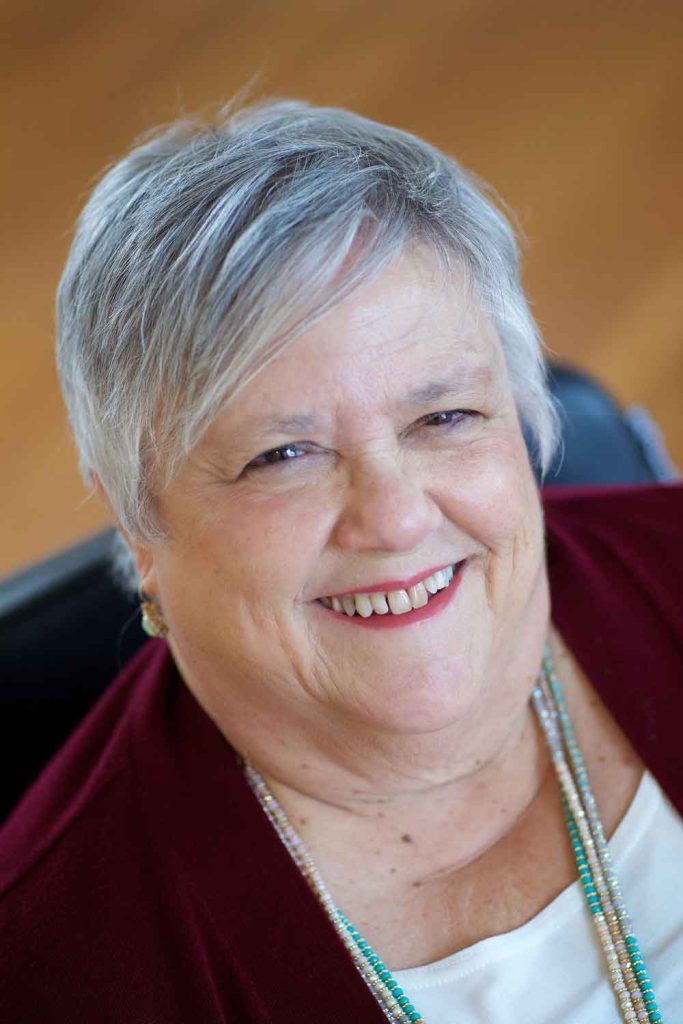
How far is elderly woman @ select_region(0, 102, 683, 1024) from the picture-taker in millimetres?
1362

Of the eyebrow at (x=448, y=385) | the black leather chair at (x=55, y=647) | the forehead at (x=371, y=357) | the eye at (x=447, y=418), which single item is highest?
the forehead at (x=371, y=357)

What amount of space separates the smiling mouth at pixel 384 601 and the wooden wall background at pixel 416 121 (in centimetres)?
199

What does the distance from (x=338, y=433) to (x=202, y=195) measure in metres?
0.31

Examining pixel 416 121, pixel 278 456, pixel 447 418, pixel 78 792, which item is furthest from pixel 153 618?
pixel 416 121

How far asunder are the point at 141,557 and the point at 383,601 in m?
0.36

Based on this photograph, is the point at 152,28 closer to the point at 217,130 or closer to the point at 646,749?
the point at 217,130

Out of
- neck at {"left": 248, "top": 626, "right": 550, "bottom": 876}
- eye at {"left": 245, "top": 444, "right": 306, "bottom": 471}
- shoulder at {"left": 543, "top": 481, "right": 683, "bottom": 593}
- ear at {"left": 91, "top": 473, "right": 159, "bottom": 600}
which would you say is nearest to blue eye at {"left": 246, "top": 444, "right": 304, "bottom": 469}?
eye at {"left": 245, "top": 444, "right": 306, "bottom": 471}

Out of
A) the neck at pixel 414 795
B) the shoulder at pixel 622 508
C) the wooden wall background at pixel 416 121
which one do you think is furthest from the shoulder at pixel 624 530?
the wooden wall background at pixel 416 121

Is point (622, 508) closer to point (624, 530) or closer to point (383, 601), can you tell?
point (624, 530)

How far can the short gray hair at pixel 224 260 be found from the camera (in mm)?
1336

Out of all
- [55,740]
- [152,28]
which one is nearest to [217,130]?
[55,740]

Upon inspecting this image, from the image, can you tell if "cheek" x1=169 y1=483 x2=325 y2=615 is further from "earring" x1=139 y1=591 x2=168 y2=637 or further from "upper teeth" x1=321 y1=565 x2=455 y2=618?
"earring" x1=139 y1=591 x2=168 y2=637

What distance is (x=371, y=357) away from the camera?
1.34 meters

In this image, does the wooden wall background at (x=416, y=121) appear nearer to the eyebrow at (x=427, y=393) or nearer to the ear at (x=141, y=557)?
the ear at (x=141, y=557)
